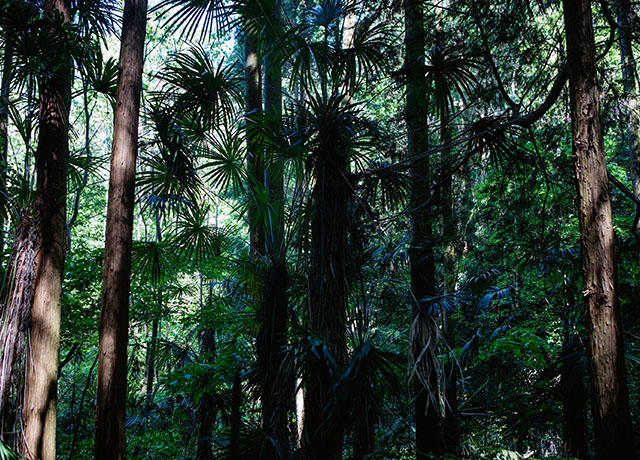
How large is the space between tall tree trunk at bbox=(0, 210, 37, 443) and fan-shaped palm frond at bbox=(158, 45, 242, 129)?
86.6 inches

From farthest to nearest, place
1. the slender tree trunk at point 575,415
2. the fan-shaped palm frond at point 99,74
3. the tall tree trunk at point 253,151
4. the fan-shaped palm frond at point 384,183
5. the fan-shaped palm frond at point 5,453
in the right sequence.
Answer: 1. the fan-shaped palm frond at point 99,74
2. the tall tree trunk at point 253,151
3. the slender tree trunk at point 575,415
4. the fan-shaped palm frond at point 384,183
5. the fan-shaped palm frond at point 5,453

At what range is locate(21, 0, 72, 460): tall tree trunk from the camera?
16.1 ft

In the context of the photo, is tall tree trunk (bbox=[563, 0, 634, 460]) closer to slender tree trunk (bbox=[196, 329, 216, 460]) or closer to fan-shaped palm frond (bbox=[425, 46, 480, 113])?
fan-shaped palm frond (bbox=[425, 46, 480, 113])

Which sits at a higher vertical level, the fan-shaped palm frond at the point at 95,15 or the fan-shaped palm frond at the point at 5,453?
the fan-shaped palm frond at the point at 95,15

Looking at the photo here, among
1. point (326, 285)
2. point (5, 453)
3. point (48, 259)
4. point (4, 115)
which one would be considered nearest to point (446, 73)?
point (326, 285)

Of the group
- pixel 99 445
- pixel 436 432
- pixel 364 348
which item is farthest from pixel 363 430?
pixel 99 445

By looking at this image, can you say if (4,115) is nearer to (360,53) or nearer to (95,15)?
(95,15)

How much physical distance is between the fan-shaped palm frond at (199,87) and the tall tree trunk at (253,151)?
30 centimetres

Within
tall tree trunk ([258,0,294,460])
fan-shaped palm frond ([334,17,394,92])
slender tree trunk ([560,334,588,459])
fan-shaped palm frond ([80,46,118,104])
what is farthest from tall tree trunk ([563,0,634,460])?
fan-shaped palm frond ([80,46,118,104])

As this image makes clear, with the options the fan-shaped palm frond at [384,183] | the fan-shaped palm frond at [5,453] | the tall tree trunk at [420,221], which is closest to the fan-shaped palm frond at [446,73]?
the tall tree trunk at [420,221]

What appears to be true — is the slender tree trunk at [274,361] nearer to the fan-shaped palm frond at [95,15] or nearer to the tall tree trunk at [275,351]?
the tall tree trunk at [275,351]

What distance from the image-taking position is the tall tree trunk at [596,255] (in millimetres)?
3051

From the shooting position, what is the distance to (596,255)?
316cm

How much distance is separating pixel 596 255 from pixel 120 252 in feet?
13.6
